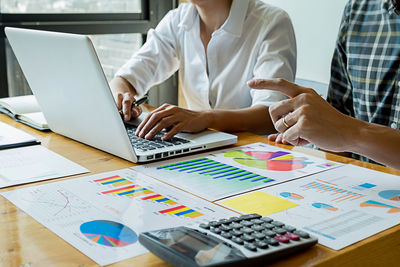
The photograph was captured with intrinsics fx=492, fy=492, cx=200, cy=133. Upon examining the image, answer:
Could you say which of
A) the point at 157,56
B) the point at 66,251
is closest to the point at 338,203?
the point at 66,251

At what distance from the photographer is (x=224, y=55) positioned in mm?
1775

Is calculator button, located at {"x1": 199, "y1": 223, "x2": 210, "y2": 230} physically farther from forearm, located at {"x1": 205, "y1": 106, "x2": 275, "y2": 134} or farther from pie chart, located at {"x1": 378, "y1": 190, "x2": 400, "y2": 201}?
forearm, located at {"x1": 205, "y1": 106, "x2": 275, "y2": 134}

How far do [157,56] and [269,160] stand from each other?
2.98ft

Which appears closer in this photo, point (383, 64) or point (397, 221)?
point (397, 221)

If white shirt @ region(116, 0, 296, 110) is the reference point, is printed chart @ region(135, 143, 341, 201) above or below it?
below

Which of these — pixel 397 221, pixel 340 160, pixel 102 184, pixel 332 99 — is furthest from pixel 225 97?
pixel 397 221

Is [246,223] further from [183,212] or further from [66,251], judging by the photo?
[66,251]

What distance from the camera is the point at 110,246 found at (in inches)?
26.5

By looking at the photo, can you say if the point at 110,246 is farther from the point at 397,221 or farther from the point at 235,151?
the point at 235,151

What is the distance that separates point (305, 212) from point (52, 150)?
648mm

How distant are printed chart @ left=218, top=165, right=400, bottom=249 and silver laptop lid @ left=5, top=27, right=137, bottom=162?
344mm

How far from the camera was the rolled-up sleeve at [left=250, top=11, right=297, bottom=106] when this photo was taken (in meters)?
1.60

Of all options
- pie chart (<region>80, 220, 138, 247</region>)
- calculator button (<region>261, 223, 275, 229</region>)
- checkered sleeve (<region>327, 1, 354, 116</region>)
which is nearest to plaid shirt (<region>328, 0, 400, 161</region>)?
checkered sleeve (<region>327, 1, 354, 116</region>)

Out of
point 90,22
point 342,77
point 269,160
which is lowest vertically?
point 269,160
